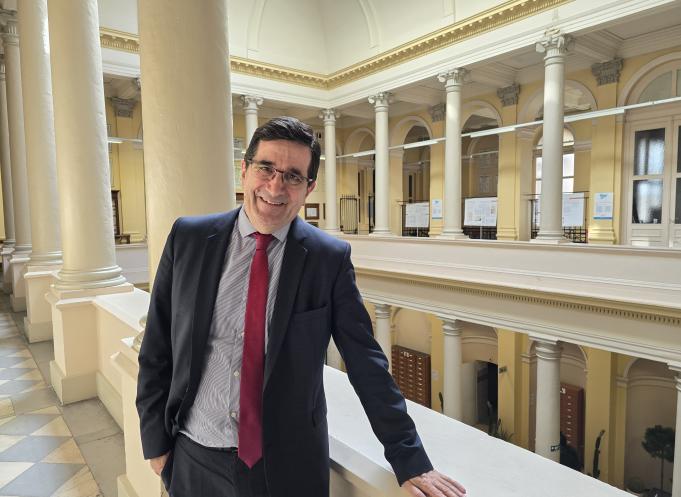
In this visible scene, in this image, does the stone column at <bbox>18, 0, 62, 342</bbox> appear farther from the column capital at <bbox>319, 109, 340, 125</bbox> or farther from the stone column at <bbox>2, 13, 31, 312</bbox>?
the column capital at <bbox>319, 109, 340, 125</bbox>

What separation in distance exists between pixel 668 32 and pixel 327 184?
10780mm

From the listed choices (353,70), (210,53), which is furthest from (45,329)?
(353,70)

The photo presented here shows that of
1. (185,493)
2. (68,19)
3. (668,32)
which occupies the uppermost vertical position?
(668,32)

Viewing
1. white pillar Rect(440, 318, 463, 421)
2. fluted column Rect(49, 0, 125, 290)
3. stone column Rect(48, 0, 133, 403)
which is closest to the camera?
stone column Rect(48, 0, 133, 403)

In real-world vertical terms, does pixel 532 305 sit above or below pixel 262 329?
below

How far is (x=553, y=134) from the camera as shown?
412 inches

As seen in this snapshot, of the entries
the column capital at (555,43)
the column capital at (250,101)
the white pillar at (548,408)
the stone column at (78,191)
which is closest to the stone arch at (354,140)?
the column capital at (250,101)

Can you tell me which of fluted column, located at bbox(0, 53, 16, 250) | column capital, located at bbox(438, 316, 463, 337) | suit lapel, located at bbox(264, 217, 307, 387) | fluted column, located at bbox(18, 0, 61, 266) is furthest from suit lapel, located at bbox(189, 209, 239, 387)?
fluted column, located at bbox(0, 53, 16, 250)

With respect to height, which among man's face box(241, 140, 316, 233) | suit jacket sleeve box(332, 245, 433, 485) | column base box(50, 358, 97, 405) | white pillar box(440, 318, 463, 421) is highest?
man's face box(241, 140, 316, 233)

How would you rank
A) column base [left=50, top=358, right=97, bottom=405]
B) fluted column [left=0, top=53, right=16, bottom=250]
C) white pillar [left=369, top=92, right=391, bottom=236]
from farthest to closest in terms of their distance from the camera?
white pillar [left=369, top=92, right=391, bottom=236]
fluted column [left=0, top=53, right=16, bottom=250]
column base [left=50, top=358, right=97, bottom=405]

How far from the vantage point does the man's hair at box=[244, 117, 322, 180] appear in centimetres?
138

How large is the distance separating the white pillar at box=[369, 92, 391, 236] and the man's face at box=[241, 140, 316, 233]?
13288 millimetres

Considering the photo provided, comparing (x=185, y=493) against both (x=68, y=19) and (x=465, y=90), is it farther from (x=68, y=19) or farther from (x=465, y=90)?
(x=465, y=90)

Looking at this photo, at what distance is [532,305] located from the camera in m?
9.34
